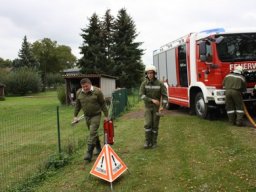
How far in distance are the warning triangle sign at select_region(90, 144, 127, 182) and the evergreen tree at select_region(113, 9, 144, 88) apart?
41.0m

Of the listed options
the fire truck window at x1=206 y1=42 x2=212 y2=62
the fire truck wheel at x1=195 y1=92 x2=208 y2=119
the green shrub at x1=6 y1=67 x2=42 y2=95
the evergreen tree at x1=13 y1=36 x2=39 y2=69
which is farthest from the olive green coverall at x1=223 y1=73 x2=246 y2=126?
the evergreen tree at x1=13 y1=36 x2=39 y2=69

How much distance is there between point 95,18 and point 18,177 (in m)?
44.0

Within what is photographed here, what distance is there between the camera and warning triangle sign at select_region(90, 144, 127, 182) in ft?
20.5

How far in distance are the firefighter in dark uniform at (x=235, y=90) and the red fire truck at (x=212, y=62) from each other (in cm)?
38

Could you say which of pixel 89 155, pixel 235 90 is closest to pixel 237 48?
pixel 235 90

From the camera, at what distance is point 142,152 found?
323 inches

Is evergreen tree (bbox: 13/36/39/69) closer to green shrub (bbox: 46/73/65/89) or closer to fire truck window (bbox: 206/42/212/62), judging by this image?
green shrub (bbox: 46/73/65/89)

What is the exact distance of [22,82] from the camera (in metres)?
66.0

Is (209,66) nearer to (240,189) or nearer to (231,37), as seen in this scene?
(231,37)

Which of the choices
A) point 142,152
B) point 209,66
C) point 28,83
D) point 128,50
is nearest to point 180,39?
point 209,66

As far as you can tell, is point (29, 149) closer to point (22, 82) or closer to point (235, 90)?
point (235, 90)

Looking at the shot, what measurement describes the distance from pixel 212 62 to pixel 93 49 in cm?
3840

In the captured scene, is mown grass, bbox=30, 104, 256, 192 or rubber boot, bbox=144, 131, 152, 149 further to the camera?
rubber boot, bbox=144, 131, 152, 149

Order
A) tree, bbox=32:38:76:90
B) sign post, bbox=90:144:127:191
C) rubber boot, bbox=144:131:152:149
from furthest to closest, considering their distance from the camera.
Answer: tree, bbox=32:38:76:90
rubber boot, bbox=144:131:152:149
sign post, bbox=90:144:127:191
